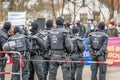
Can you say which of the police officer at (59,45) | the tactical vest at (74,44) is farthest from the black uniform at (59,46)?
the tactical vest at (74,44)

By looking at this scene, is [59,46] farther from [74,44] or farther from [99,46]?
[99,46]

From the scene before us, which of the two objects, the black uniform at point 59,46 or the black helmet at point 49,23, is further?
the black helmet at point 49,23

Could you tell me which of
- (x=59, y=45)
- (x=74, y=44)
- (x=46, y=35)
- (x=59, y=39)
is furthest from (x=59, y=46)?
(x=74, y=44)

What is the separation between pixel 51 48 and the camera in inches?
520

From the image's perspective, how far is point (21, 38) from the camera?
1335cm

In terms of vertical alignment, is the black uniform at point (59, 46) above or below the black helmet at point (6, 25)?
below

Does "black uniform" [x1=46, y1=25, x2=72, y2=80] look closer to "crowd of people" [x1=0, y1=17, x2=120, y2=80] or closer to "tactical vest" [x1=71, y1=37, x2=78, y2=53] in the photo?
"crowd of people" [x1=0, y1=17, x2=120, y2=80]

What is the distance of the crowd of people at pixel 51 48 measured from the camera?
43.0 ft

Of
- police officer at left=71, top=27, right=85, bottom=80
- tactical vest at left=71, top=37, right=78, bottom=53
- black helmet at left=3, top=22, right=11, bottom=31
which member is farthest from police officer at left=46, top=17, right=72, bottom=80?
black helmet at left=3, top=22, right=11, bottom=31

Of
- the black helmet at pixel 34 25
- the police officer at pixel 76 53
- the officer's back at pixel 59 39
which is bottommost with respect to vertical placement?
the police officer at pixel 76 53

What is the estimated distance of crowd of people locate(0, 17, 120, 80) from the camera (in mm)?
13117

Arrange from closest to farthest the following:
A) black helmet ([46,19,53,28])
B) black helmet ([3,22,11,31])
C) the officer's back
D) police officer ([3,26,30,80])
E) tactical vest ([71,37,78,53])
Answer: the officer's back < police officer ([3,26,30,80]) < black helmet ([46,19,53,28]) < black helmet ([3,22,11,31]) < tactical vest ([71,37,78,53])

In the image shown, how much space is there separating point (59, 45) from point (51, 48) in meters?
0.29

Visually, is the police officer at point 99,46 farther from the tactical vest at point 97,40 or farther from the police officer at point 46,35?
the police officer at point 46,35
